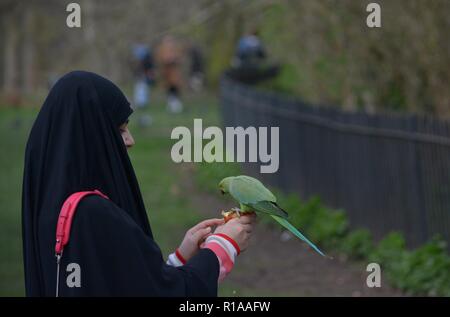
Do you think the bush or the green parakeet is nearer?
the green parakeet

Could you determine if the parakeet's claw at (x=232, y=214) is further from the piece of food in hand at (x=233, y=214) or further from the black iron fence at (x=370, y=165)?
the black iron fence at (x=370, y=165)

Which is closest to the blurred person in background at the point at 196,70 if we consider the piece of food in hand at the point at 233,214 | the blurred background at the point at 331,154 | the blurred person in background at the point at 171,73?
the blurred person in background at the point at 171,73

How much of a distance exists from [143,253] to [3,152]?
18386mm

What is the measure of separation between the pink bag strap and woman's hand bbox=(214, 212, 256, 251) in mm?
654

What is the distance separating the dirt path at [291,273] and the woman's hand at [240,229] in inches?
164

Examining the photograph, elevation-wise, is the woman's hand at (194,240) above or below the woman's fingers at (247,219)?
below

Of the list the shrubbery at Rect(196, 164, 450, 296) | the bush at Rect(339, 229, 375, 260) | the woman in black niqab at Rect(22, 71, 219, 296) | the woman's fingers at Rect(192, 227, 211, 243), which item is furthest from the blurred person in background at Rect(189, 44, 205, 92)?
the woman in black niqab at Rect(22, 71, 219, 296)

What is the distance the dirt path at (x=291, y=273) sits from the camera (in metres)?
9.48

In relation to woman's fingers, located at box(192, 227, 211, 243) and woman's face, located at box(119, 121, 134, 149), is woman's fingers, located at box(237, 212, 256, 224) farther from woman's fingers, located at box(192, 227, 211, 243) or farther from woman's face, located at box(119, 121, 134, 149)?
woman's face, located at box(119, 121, 134, 149)

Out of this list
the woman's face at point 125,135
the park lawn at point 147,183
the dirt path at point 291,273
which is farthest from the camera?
the park lawn at point 147,183

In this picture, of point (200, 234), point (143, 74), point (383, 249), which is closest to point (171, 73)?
point (143, 74)

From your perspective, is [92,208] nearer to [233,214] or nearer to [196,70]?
[233,214]

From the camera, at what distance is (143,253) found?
13.3ft

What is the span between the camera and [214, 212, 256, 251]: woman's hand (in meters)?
4.40
